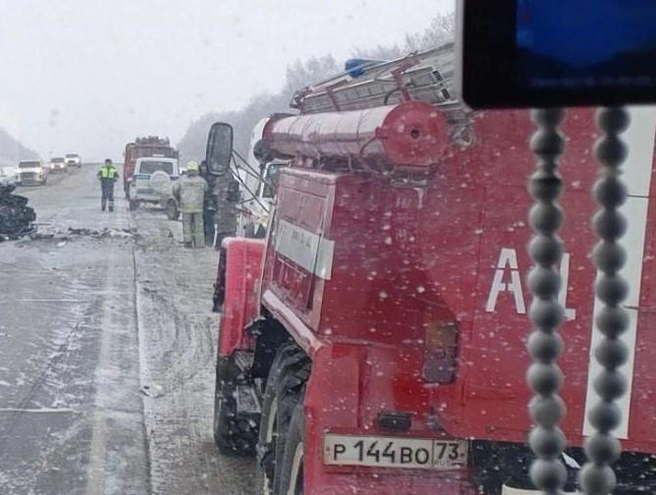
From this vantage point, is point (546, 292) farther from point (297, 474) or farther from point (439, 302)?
point (297, 474)

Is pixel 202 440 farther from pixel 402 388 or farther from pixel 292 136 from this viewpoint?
pixel 402 388

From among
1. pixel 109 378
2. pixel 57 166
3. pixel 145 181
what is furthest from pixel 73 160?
pixel 109 378

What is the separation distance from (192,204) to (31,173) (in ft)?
123

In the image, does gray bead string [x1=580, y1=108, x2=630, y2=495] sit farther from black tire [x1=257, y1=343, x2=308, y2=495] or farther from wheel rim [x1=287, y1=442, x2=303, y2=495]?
black tire [x1=257, y1=343, x2=308, y2=495]

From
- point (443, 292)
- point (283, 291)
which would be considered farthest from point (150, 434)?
point (443, 292)

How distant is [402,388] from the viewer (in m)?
4.14

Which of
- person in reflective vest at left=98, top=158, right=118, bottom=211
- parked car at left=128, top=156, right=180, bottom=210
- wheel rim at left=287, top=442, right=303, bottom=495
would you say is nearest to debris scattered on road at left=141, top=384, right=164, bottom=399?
wheel rim at left=287, top=442, right=303, bottom=495

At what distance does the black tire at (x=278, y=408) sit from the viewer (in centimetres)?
497

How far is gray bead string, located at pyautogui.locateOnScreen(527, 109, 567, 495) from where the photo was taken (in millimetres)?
1306

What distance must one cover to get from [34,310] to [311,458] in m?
10.2

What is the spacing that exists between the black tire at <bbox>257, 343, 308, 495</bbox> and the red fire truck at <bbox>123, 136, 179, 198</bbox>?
3821cm

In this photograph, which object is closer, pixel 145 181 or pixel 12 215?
pixel 12 215

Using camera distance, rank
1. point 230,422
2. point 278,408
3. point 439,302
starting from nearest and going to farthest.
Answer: point 439,302
point 278,408
point 230,422

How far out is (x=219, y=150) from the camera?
20.8 ft
